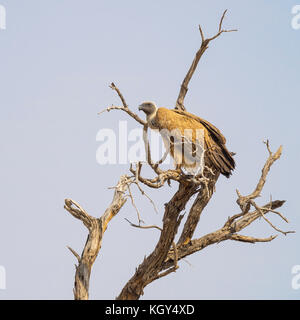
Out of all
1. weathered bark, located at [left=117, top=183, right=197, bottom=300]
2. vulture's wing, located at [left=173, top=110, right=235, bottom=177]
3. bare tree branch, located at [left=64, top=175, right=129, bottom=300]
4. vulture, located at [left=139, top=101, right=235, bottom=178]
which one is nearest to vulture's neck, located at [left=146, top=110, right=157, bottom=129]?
vulture, located at [left=139, top=101, right=235, bottom=178]

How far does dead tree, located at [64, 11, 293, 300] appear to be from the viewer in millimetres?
7613

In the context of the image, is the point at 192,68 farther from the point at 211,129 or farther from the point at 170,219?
the point at 170,219

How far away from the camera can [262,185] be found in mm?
9406

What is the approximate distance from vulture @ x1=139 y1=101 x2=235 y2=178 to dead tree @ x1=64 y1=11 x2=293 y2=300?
21 centimetres

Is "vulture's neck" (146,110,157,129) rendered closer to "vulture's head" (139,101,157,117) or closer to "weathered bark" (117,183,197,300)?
"vulture's head" (139,101,157,117)

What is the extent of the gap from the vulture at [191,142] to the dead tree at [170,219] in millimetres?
206

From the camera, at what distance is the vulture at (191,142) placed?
8828 mm

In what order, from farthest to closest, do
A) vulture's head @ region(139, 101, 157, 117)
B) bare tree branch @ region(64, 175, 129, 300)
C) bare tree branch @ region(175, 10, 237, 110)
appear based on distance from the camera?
1. vulture's head @ region(139, 101, 157, 117)
2. bare tree branch @ region(175, 10, 237, 110)
3. bare tree branch @ region(64, 175, 129, 300)

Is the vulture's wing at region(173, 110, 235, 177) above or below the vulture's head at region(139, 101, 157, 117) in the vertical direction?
below

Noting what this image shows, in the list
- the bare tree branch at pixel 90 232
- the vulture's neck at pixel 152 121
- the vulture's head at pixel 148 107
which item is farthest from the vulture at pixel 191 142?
the bare tree branch at pixel 90 232

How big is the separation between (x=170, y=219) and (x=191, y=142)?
113cm

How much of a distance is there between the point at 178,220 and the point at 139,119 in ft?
4.93

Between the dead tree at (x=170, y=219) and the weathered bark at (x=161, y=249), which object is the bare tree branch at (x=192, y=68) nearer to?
the dead tree at (x=170, y=219)
